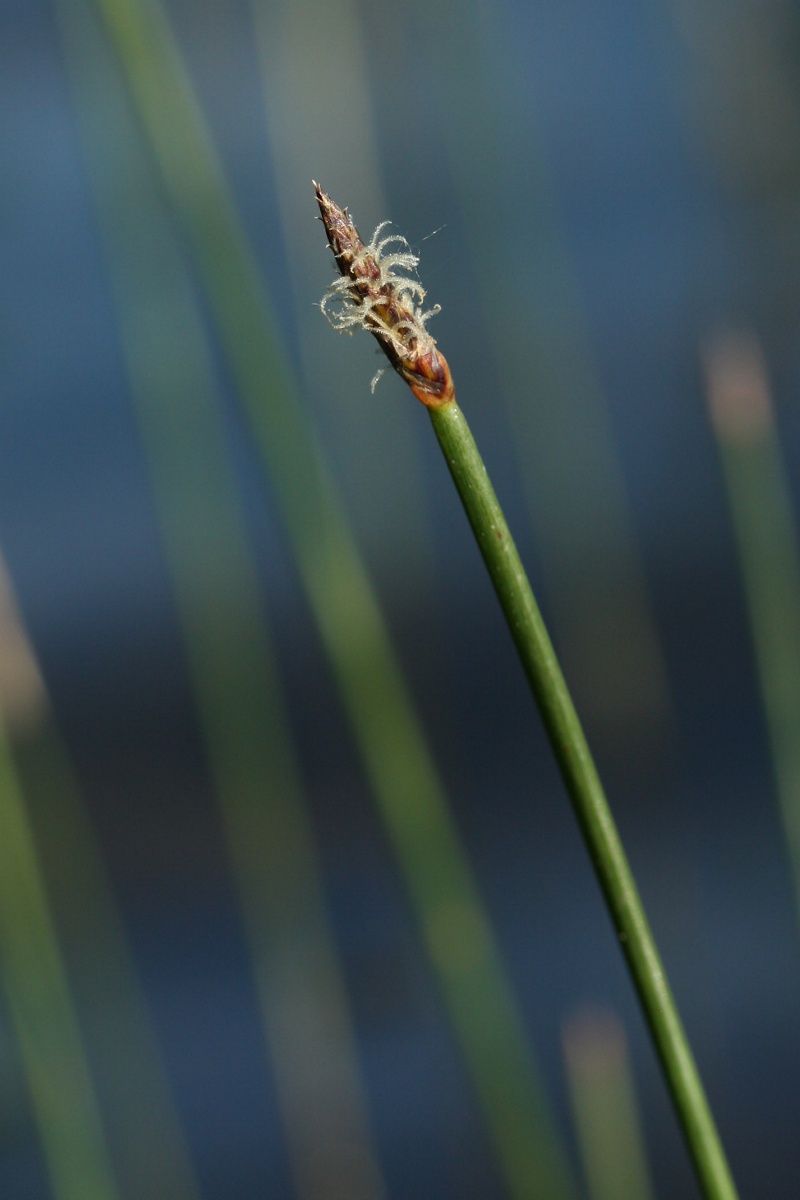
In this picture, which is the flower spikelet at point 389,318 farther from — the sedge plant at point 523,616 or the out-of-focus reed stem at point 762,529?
the out-of-focus reed stem at point 762,529

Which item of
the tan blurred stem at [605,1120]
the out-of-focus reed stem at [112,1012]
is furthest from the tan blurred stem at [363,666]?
the out-of-focus reed stem at [112,1012]

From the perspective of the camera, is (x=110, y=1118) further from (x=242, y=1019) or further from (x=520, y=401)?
(x=520, y=401)

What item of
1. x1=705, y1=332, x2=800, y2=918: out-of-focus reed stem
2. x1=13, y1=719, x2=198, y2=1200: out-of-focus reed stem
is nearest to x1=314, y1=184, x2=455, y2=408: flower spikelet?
x1=705, y1=332, x2=800, y2=918: out-of-focus reed stem

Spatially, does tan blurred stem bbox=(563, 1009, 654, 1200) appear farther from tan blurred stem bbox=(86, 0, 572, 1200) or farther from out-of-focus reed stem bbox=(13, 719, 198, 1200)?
out-of-focus reed stem bbox=(13, 719, 198, 1200)

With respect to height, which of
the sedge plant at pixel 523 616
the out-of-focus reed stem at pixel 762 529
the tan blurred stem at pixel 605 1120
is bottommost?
the tan blurred stem at pixel 605 1120

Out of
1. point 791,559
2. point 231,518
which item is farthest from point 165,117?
point 791,559

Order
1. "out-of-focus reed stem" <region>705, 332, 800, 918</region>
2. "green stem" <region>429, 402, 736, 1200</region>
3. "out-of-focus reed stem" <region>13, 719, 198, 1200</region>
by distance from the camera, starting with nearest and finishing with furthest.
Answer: "green stem" <region>429, 402, 736, 1200</region>
"out-of-focus reed stem" <region>705, 332, 800, 918</region>
"out-of-focus reed stem" <region>13, 719, 198, 1200</region>

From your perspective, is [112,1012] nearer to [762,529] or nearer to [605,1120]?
[605,1120]
